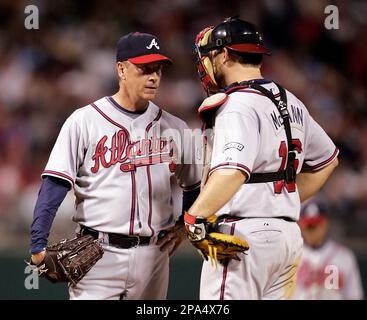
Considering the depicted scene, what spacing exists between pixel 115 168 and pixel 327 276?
1942 millimetres

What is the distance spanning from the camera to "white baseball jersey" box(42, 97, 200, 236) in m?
3.22

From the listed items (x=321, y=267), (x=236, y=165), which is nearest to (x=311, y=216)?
(x=321, y=267)

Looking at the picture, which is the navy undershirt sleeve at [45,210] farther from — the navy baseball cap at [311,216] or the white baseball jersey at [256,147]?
the navy baseball cap at [311,216]

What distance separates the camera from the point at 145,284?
334 cm

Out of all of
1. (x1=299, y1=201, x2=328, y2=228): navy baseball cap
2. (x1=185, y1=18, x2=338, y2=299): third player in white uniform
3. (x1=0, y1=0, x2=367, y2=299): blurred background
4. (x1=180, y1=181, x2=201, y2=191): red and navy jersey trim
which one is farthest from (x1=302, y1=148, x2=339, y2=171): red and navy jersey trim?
(x1=0, y1=0, x2=367, y2=299): blurred background

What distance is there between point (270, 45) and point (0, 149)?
2846 millimetres

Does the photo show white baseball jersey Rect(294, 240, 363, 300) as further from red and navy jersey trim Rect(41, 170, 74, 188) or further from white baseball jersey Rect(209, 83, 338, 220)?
red and navy jersey trim Rect(41, 170, 74, 188)

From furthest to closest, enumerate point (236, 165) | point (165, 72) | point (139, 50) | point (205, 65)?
point (165, 72)
point (139, 50)
point (205, 65)
point (236, 165)

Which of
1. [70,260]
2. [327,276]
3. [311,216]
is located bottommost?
[327,276]

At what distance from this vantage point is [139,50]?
3.29m

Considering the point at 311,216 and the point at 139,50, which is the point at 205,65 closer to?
the point at 139,50

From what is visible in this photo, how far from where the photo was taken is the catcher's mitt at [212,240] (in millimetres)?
2840

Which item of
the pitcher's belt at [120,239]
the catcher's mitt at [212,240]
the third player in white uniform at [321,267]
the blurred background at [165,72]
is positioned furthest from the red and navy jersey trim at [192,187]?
the blurred background at [165,72]
